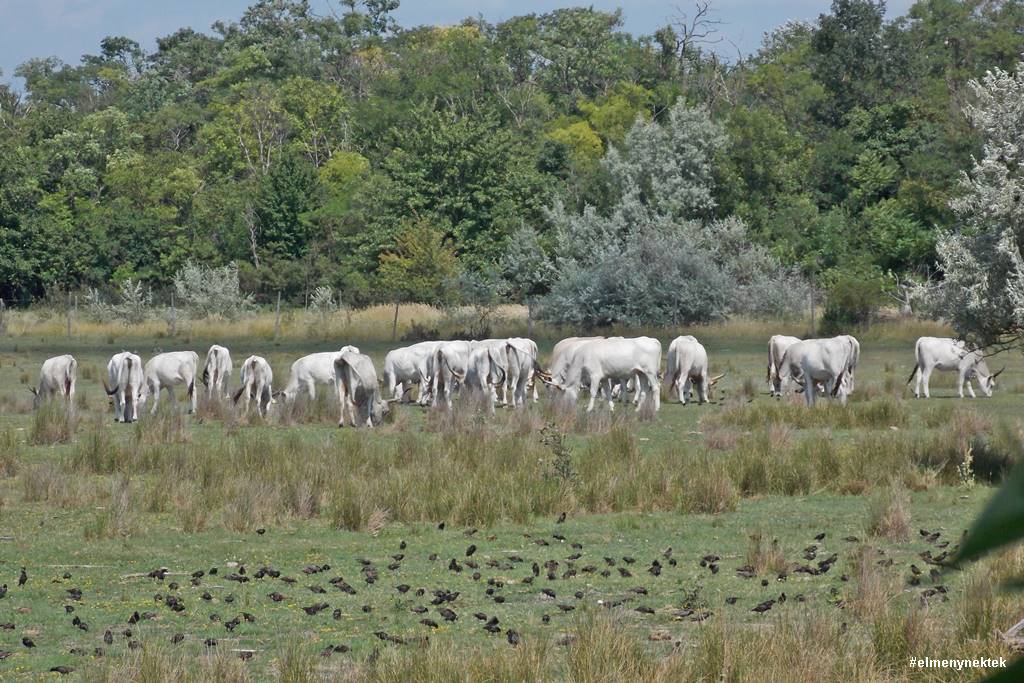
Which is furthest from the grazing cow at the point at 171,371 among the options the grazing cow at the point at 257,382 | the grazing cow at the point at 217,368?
the grazing cow at the point at 217,368

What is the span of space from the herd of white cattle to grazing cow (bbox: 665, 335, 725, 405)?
0.03 metres

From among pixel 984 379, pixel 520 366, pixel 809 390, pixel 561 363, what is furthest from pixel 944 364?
pixel 520 366

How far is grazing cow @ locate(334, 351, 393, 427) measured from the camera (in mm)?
23500

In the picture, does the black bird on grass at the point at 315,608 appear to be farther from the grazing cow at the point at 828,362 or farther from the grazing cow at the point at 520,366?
the grazing cow at the point at 520,366

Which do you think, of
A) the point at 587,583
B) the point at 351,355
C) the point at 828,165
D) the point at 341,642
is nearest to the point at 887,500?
the point at 587,583

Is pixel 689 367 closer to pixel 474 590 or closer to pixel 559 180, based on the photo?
pixel 474 590

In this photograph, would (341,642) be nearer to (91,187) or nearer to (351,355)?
(351,355)

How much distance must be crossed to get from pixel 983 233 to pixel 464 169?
45.3m

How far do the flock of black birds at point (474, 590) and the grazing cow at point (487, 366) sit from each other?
16.9 m

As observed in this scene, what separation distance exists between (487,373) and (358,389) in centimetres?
621

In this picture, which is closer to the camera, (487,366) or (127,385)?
(127,385)

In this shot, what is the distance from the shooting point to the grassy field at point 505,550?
24.0 ft

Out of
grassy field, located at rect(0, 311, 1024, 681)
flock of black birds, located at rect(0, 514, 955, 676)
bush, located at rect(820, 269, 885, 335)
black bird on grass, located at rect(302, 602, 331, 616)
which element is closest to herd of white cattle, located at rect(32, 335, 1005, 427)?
grassy field, located at rect(0, 311, 1024, 681)

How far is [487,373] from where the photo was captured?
29516 mm
